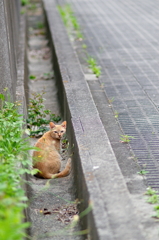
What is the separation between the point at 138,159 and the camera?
548cm

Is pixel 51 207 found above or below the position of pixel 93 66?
above

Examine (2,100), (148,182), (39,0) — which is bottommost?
(39,0)

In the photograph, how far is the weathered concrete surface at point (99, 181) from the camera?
3.56 metres

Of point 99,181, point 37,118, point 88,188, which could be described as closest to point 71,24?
point 37,118

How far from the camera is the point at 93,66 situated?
9.27 m

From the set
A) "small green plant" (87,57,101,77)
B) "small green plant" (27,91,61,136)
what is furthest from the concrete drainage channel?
"small green plant" (87,57,101,77)

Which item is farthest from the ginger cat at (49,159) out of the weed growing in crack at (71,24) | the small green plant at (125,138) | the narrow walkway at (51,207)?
the weed growing in crack at (71,24)

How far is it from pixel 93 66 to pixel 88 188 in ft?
17.9

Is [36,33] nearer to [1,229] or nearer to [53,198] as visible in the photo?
[53,198]

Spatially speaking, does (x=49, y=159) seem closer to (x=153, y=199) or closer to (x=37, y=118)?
(x=153, y=199)

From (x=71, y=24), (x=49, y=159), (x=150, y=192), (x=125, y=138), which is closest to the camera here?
(x=150, y=192)

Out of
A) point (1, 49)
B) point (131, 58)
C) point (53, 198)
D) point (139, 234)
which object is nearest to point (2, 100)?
point (1, 49)

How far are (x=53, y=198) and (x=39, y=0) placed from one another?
16.6 metres

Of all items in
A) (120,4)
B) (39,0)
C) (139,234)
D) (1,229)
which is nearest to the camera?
(1,229)
